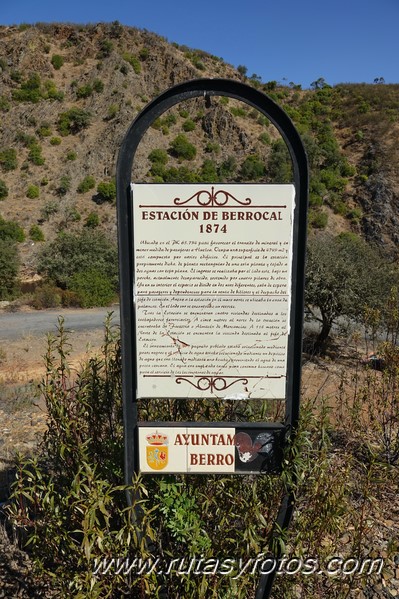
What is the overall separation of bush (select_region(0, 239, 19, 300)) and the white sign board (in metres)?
17.4

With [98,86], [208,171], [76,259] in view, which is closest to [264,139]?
[208,171]

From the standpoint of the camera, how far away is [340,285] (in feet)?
35.8

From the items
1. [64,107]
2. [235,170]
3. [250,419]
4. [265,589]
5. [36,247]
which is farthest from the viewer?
[64,107]

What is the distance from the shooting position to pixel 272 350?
7.43 ft

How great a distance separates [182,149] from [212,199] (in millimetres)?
33233

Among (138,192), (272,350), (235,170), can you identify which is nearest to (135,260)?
(138,192)

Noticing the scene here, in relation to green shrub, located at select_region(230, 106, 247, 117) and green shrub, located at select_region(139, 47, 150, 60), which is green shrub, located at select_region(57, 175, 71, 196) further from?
green shrub, located at select_region(139, 47, 150, 60)

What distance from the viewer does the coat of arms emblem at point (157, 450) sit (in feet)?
7.57

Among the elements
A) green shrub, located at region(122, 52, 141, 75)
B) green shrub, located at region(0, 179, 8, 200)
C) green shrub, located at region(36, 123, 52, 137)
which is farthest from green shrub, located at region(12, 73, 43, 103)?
green shrub, located at region(0, 179, 8, 200)

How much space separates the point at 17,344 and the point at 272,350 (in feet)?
31.9

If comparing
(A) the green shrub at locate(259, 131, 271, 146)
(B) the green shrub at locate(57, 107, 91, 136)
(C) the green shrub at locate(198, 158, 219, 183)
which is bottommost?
(C) the green shrub at locate(198, 158, 219, 183)

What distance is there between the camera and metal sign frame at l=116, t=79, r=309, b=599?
2.19 m

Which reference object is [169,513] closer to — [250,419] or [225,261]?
[250,419]

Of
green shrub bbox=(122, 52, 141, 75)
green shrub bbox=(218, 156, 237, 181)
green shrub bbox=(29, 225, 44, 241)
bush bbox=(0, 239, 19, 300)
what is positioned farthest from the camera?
green shrub bbox=(122, 52, 141, 75)
